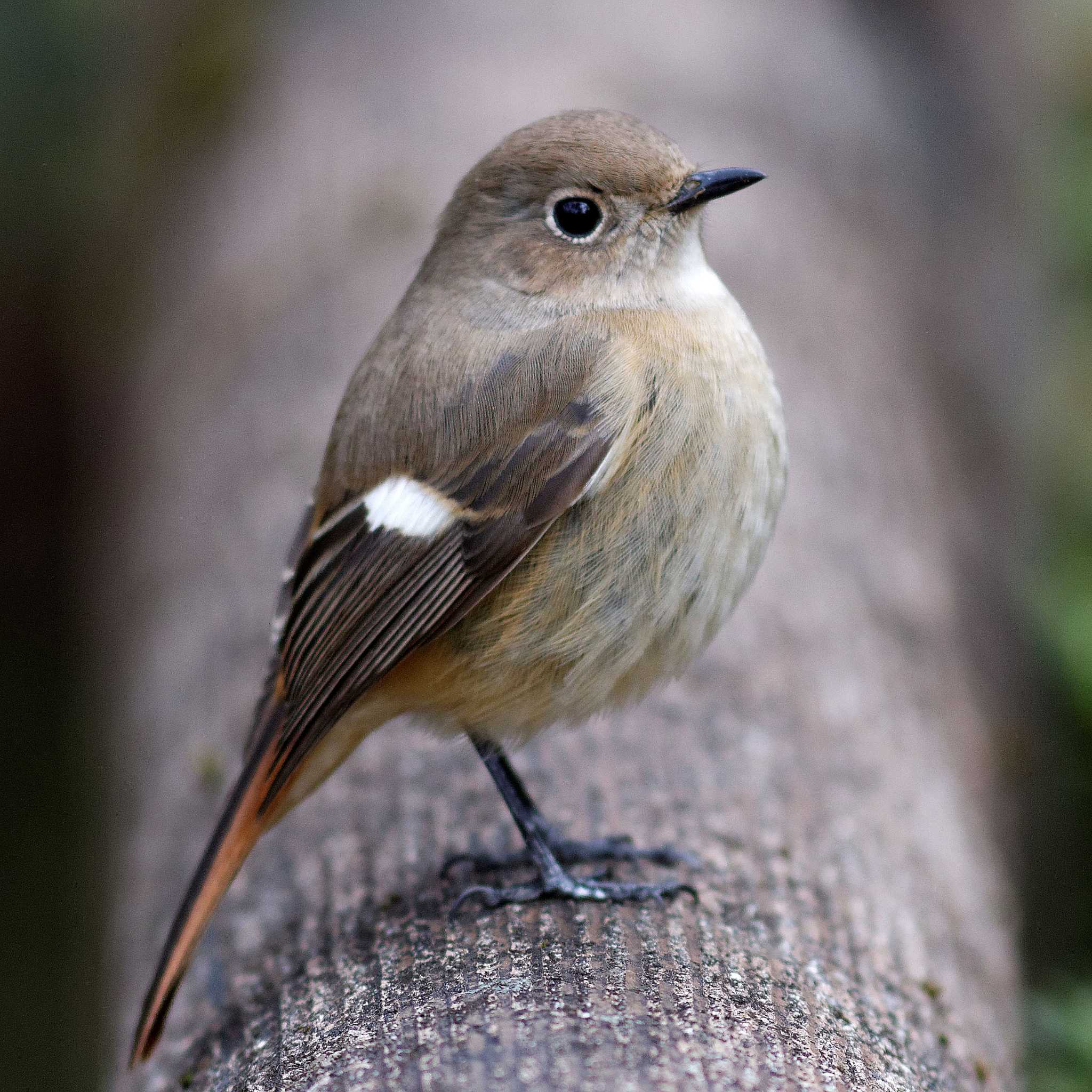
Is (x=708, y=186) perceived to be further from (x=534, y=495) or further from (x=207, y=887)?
(x=207, y=887)

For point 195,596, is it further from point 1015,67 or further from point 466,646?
point 1015,67

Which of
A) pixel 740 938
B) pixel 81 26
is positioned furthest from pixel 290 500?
pixel 81 26

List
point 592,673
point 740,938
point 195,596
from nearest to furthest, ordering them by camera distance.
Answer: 1. point 740,938
2. point 592,673
3. point 195,596

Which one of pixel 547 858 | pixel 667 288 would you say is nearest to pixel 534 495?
pixel 667 288

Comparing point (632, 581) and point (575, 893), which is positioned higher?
point (632, 581)

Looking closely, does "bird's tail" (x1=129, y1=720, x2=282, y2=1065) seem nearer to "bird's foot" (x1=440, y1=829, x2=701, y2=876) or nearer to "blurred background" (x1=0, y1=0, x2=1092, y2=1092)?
"bird's foot" (x1=440, y1=829, x2=701, y2=876)

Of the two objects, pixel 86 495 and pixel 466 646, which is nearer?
pixel 466 646

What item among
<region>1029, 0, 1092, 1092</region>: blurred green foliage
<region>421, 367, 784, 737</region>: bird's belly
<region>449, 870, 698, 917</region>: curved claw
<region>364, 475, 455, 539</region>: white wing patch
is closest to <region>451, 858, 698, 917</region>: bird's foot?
<region>449, 870, 698, 917</region>: curved claw

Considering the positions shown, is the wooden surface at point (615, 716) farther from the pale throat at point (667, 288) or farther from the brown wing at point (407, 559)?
the pale throat at point (667, 288)
